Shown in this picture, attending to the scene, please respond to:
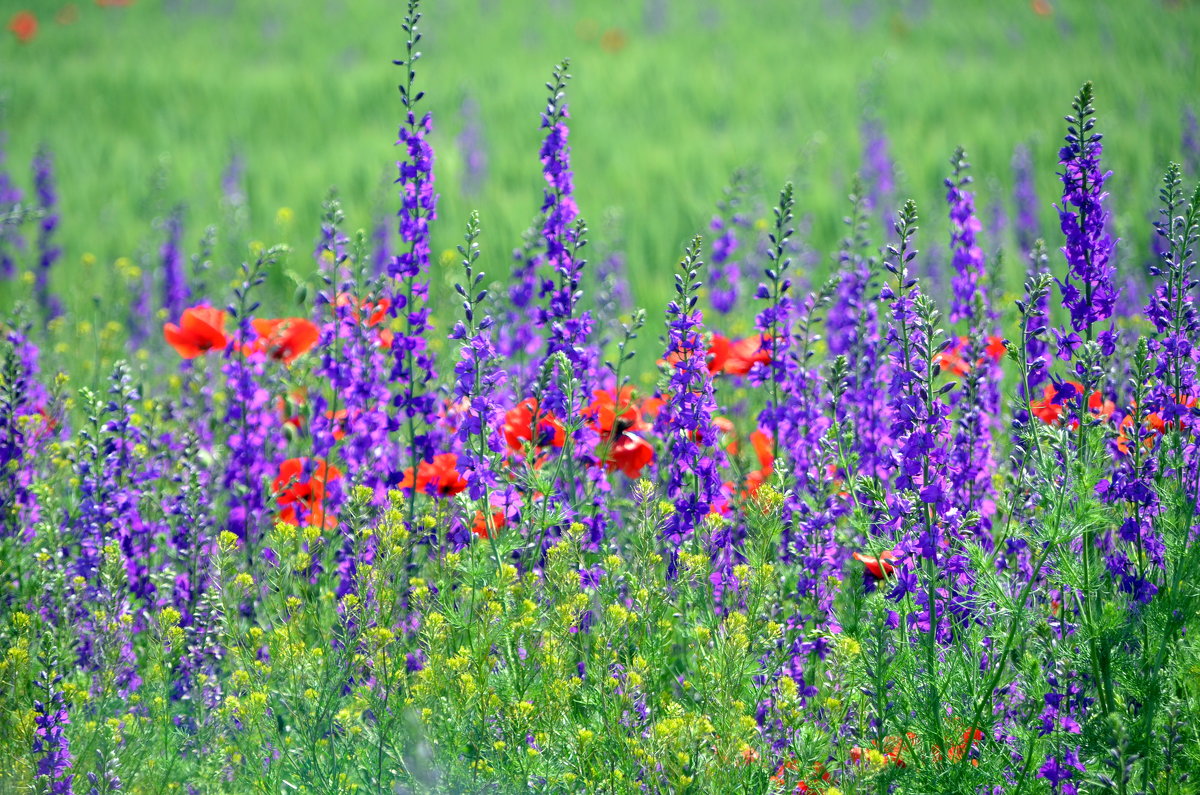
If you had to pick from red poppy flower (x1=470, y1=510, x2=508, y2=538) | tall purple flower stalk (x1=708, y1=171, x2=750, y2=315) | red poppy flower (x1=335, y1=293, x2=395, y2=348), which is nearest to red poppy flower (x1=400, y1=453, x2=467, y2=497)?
red poppy flower (x1=470, y1=510, x2=508, y2=538)

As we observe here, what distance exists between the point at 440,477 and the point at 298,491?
45 centimetres

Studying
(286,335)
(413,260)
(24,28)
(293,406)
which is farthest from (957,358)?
(24,28)

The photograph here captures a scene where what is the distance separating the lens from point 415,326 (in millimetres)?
2820

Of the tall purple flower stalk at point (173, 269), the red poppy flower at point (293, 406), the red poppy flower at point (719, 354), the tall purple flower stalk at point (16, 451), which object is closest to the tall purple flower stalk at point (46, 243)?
the tall purple flower stalk at point (173, 269)

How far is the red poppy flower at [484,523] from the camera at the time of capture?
2.40 m

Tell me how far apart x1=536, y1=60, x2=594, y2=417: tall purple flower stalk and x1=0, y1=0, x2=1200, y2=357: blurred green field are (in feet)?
8.01

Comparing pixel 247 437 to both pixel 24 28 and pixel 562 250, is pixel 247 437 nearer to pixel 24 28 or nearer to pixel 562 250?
pixel 562 250

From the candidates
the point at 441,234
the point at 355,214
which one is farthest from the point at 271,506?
the point at 355,214

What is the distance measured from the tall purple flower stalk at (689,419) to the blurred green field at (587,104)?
10.1 ft

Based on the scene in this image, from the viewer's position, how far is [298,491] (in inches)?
112

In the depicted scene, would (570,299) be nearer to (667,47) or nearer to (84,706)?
(84,706)

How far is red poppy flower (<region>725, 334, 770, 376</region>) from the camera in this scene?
294cm

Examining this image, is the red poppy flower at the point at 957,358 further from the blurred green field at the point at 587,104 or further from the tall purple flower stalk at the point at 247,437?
the blurred green field at the point at 587,104

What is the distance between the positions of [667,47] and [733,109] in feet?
8.71
